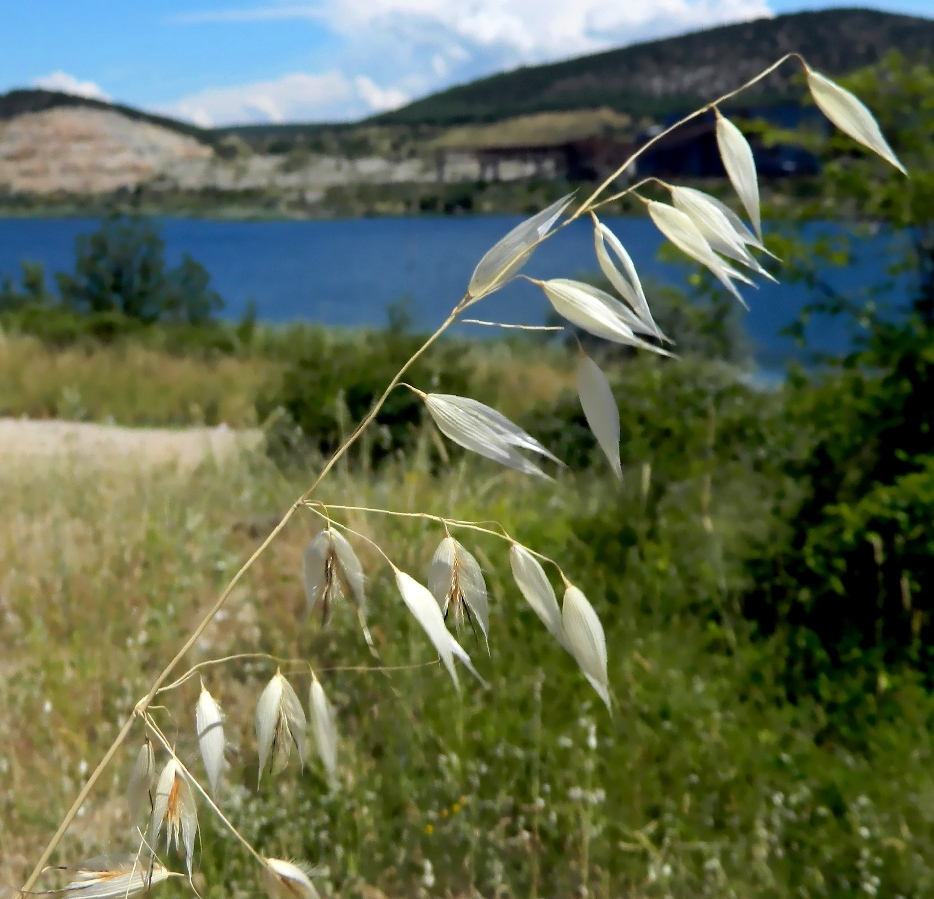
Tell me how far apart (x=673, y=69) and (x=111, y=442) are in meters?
8.82

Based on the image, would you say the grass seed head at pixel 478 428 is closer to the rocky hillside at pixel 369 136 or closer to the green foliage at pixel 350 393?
the green foliage at pixel 350 393

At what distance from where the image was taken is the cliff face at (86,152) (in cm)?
1213

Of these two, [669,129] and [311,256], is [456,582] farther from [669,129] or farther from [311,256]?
[311,256]

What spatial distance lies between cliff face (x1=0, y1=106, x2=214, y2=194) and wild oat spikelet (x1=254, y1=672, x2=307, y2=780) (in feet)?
40.8

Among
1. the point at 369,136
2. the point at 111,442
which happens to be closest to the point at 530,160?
the point at 369,136

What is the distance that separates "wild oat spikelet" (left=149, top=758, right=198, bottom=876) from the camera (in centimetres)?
69

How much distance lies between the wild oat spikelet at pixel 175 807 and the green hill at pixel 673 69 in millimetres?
8123

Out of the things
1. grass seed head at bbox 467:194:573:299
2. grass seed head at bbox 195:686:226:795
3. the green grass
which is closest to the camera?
grass seed head at bbox 467:194:573:299

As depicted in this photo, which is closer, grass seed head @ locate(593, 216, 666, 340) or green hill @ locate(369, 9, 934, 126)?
grass seed head @ locate(593, 216, 666, 340)

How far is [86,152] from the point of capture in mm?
12438

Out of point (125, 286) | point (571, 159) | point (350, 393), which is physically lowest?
point (350, 393)

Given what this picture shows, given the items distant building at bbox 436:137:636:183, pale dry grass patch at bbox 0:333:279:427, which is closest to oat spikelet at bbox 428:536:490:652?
pale dry grass patch at bbox 0:333:279:427

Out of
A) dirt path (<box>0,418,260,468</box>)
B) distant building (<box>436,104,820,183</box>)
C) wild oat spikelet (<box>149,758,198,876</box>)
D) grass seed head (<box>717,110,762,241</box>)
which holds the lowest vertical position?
dirt path (<box>0,418,260,468</box>)

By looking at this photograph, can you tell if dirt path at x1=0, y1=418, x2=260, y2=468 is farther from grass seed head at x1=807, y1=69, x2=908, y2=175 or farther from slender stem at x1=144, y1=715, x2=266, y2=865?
grass seed head at x1=807, y1=69, x2=908, y2=175
